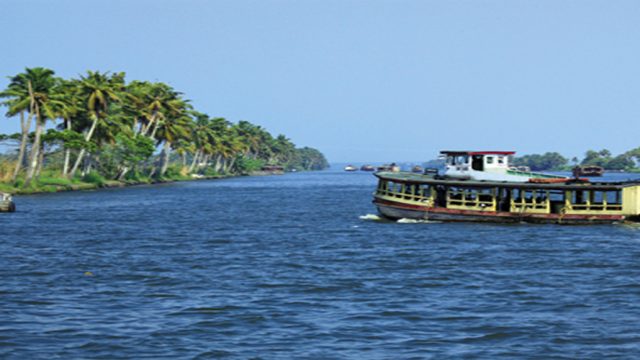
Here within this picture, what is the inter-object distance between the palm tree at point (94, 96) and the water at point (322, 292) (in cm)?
5874

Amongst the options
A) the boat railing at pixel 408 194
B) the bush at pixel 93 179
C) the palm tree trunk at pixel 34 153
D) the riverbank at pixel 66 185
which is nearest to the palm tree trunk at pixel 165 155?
the riverbank at pixel 66 185

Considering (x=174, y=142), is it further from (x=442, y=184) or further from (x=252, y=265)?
(x=252, y=265)

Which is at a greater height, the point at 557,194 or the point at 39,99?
the point at 39,99

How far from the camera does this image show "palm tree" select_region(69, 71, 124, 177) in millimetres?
106562

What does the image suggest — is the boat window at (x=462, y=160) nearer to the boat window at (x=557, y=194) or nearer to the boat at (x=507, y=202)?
the boat at (x=507, y=202)

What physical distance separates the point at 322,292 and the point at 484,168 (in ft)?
97.7

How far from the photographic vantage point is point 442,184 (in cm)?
5172

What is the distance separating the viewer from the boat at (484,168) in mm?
54688

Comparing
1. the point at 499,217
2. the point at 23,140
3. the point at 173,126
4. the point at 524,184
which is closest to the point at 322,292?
the point at 524,184

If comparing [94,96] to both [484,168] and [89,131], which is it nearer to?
[89,131]

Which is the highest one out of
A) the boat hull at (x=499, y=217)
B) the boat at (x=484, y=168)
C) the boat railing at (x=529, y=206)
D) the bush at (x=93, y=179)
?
the boat at (x=484, y=168)

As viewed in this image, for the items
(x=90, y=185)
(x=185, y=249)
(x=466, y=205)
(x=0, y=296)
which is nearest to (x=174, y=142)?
(x=90, y=185)

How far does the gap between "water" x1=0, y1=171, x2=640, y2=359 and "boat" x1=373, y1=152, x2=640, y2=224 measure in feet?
4.53

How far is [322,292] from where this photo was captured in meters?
27.2
